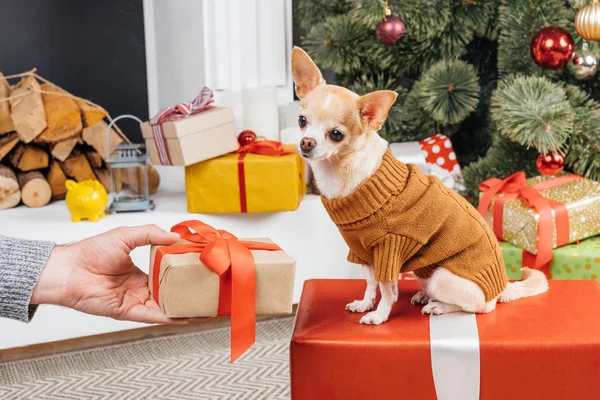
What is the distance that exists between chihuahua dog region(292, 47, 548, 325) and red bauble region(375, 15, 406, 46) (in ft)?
2.65

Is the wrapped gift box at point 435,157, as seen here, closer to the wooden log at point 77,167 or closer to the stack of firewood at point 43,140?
the stack of firewood at point 43,140

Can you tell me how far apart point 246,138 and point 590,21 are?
0.92 meters

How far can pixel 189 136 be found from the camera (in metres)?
1.86

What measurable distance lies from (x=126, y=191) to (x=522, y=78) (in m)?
1.11

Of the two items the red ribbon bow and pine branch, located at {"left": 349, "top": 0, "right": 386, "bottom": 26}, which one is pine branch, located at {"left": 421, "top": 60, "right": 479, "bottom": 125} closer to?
pine branch, located at {"left": 349, "top": 0, "right": 386, "bottom": 26}

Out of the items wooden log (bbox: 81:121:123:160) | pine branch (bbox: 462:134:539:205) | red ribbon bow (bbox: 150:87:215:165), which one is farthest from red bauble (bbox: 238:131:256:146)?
pine branch (bbox: 462:134:539:205)

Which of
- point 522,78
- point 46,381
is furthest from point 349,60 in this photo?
point 46,381

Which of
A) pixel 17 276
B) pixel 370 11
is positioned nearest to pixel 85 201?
pixel 17 276

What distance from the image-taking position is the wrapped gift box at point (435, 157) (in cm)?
205

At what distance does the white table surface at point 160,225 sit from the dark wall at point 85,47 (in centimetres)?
38

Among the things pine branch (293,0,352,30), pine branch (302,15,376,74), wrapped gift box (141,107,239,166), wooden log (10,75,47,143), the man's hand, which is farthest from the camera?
pine branch (293,0,352,30)

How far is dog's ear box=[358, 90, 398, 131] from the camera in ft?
3.42

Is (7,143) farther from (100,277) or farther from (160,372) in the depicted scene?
(100,277)

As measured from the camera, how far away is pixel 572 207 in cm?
173
